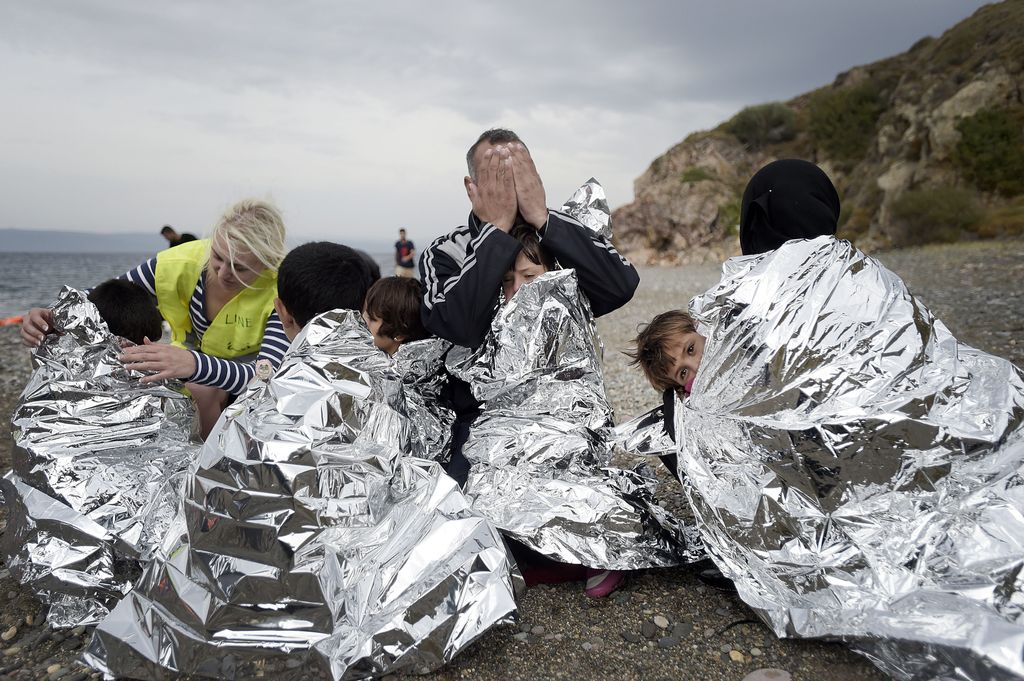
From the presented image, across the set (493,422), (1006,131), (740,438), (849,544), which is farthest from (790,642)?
(1006,131)

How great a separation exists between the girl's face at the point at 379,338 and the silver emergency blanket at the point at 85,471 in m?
0.84

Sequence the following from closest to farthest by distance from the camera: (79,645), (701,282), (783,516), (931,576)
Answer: (931,576)
(783,516)
(79,645)
(701,282)

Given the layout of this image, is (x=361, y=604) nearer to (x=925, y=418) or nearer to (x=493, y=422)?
(x=493, y=422)

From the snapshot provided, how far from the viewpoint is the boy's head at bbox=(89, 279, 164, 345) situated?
9.11 feet

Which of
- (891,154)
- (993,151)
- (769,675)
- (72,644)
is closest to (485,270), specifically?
(769,675)

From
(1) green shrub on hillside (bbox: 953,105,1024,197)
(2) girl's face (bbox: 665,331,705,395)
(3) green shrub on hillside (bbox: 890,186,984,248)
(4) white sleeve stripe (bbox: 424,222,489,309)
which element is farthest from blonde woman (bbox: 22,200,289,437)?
(1) green shrub on hillside (bbox: 953,105,1024,197)

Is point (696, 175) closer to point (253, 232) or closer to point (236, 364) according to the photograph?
point (253, 232)

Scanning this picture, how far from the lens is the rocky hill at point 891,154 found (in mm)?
20953

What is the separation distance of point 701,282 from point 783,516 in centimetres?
1877

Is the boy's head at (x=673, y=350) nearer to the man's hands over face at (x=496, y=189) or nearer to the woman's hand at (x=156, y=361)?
the man's hands over face at (x=496, y=189)

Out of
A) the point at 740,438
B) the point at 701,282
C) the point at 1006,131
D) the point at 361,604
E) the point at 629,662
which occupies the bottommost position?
the point at 701,282

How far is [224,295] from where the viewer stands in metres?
3.41

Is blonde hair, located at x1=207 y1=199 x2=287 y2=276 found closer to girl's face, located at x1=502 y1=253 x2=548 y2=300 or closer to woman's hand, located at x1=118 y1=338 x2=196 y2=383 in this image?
woman's hand, located at x1=118 y1=338 x2=196 y2=383

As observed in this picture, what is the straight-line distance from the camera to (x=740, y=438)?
2178 millimetres
